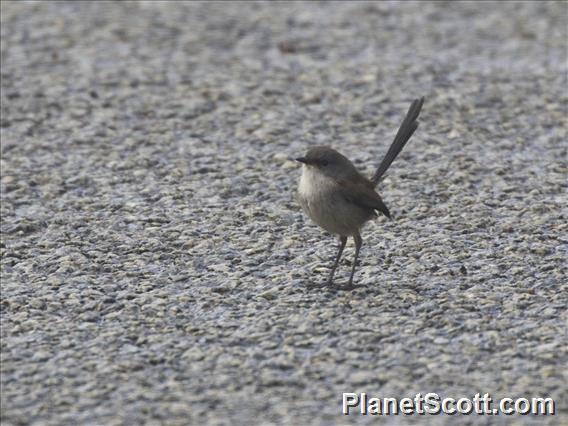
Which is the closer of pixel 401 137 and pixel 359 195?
pixel 359 195

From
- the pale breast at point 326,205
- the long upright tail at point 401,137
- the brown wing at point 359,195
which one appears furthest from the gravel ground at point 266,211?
the long upright tail at point 401,137

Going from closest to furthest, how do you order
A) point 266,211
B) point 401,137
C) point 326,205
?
point 326,205
point 401,137
point 266,211

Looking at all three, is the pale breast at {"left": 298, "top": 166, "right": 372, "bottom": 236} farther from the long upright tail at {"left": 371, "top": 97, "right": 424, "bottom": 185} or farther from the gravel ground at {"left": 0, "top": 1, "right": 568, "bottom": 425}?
the long upright tail at {"left": 371, "top": 97, "right": 424, "bottom": 185}

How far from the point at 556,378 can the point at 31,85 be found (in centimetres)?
791

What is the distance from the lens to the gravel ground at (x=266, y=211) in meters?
6.60

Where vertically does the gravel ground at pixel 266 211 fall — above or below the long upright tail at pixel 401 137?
below

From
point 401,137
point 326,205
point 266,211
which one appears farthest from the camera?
point 266,211

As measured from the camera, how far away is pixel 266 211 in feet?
31.7

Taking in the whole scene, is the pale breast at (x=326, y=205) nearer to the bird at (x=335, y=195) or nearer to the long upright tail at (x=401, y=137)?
the bird at (x=335, y=195)

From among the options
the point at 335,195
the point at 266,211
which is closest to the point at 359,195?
the point at 335,195

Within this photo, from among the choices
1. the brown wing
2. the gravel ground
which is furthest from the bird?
the gravel ground

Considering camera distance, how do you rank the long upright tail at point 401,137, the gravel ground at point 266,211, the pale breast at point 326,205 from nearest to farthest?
the gravel ground at point 266,211
the pale breast at point 326,205
the long upright tail at point 401,137

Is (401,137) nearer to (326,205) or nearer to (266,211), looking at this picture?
(326,205)

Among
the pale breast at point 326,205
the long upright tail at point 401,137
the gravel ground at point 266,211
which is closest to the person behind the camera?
the gravel ground at point 266,211
